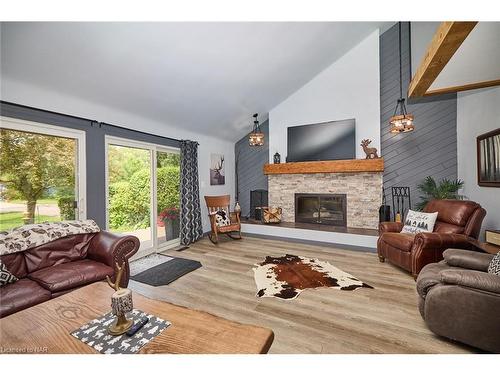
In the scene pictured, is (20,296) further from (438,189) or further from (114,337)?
(438,189)

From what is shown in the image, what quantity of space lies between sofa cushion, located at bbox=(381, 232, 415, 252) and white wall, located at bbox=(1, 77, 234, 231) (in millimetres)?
3583

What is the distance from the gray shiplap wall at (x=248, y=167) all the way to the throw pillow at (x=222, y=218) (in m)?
1.40

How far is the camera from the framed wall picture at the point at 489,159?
2.83m

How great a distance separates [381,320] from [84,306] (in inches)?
90.9

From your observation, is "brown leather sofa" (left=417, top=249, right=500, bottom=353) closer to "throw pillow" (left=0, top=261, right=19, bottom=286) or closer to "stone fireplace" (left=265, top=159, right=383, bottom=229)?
"stone fireplace" (left=265, top=159, right=383, bottom=229)

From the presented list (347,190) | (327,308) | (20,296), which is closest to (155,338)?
(20,296)

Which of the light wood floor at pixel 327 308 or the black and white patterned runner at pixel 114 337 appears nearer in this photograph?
the black and white patterned runner at pixel 114 337

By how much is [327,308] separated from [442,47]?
264cm

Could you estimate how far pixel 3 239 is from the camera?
1975 mm

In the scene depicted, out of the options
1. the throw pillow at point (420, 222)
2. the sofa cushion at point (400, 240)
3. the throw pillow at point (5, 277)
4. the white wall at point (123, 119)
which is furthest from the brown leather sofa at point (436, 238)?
the throw pillow at point (5, 277)

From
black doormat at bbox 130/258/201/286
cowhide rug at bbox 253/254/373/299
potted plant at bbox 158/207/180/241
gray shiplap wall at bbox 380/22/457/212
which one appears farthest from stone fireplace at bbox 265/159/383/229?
black doormat at bbox 130/258/201/286

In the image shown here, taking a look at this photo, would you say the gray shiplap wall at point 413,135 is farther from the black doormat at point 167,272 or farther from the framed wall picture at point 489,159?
the black doormat at point 167,272

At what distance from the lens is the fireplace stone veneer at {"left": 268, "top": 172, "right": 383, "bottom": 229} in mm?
4367
